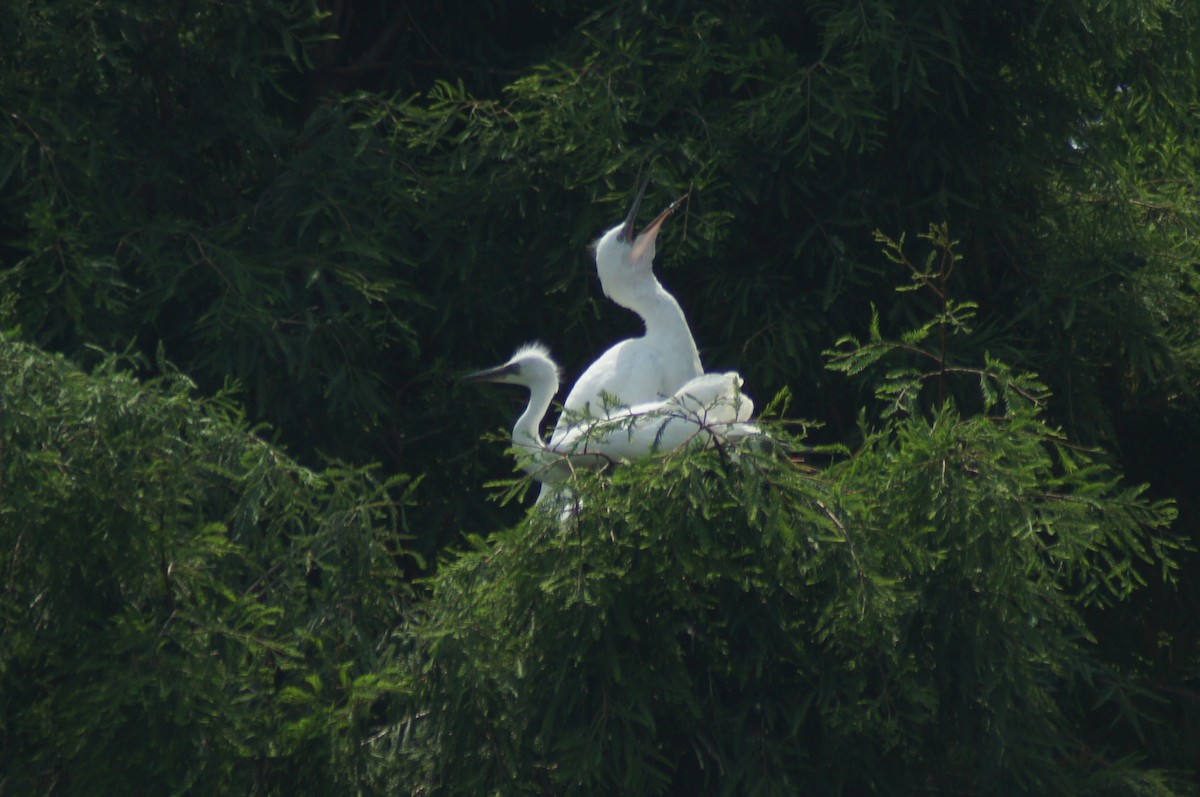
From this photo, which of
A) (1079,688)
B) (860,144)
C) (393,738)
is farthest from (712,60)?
(393,738)

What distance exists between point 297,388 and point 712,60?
81.7 inches

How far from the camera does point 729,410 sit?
17.1 feet

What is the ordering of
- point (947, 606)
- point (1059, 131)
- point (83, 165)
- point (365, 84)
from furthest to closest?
point (365, 84) < point (1059, 131) < point (83, 165) < point (947, 606)

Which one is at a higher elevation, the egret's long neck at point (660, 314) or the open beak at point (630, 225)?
the open beak at point (630, 225)

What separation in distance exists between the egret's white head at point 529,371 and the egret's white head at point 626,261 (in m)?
0.34

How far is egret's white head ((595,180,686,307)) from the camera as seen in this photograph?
241 inches

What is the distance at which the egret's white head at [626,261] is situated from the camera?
6.11 metres

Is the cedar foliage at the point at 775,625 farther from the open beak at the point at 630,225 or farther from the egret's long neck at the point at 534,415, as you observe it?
the open beak at the point at 630,225

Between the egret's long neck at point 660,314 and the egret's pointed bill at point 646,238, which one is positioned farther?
the egret's pointed bill at point 646,238

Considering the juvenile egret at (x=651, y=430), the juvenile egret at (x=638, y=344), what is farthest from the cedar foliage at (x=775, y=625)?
the juvenile egret at (x=638, y=344)

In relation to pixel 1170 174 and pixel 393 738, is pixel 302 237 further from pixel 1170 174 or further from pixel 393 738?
pixel 1170 174

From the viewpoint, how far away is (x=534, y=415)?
6.10m

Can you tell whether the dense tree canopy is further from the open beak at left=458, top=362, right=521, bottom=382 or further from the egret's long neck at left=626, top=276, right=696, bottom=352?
the egret's long neck at left=626, top=276, right=696, bottom=352

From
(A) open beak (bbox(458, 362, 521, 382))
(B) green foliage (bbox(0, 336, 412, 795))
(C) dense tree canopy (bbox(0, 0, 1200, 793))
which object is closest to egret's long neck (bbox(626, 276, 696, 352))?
(A) open beak (bbox(458, 362, 521, 382))
